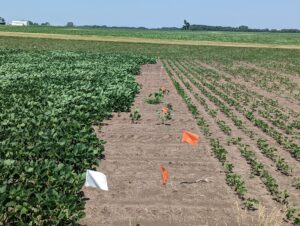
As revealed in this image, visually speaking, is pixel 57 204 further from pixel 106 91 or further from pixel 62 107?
pixel 106 91

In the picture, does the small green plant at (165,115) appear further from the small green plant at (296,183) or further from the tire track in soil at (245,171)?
the small green plant at (296,183)

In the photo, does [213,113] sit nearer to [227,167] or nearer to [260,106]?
[260,106]

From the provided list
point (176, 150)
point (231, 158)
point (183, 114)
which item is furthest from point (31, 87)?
point (231, 158)

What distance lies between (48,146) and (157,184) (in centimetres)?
206

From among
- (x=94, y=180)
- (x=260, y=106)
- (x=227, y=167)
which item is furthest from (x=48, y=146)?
(x=260, y=106)

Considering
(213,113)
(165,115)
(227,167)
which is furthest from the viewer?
(213,113)

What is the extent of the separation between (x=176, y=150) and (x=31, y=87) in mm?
7807

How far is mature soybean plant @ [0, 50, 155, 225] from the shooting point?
589 cm

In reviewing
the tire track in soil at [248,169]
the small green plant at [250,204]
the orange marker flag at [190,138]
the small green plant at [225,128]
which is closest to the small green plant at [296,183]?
the tire track in soil at [248,169]

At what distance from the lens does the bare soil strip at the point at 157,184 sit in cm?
696

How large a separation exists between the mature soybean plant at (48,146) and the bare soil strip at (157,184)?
486 mm

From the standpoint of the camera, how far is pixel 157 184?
8.45 metres

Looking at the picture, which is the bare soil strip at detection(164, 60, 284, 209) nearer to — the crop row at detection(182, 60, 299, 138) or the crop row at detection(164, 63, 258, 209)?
the crop row at detection(164, 63, 258, 209)

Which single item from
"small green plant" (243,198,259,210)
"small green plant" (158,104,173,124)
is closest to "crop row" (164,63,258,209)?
"small green plant" (243,198,259,210)
